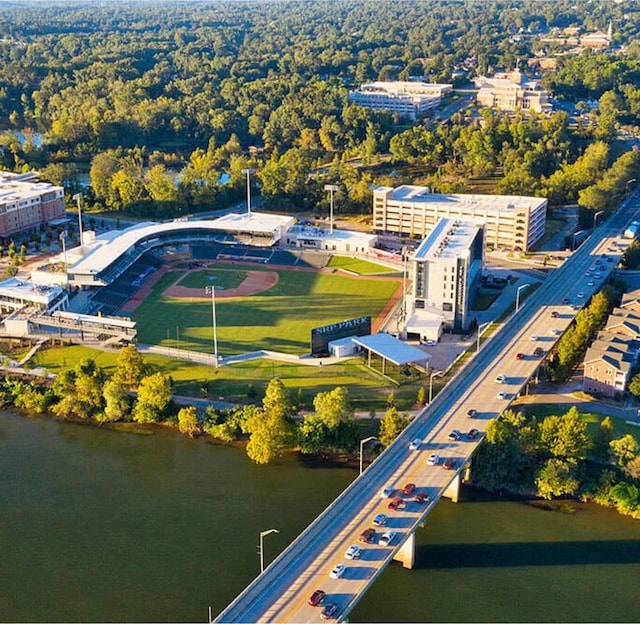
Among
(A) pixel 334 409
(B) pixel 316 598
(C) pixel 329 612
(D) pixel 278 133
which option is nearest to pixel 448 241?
(A) pixel 334 409

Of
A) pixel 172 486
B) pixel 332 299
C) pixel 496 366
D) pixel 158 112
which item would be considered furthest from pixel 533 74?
pixel 172 486

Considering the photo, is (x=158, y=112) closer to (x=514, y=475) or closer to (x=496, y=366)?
(x=496, y=366)

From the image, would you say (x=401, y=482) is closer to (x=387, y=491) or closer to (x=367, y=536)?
(x=387, y=491)

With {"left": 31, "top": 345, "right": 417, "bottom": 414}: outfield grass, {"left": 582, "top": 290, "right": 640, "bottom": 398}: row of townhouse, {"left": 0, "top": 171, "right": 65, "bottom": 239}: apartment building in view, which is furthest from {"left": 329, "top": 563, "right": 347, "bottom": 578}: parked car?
{"left": 0, "top": 171, "right": 65, "bottom": 239}: apartment building

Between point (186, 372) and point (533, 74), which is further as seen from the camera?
point (533, 74)

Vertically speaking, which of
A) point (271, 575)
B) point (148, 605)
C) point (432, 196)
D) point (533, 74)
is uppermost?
point (533, 74)

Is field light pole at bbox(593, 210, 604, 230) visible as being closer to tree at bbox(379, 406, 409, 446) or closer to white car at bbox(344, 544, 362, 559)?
tree at bbox(379, 406, 409, 446)

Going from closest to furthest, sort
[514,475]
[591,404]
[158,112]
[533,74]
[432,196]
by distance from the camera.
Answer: [514,475]
[591,404]
[432,196]
[158,112]
[533,74]
